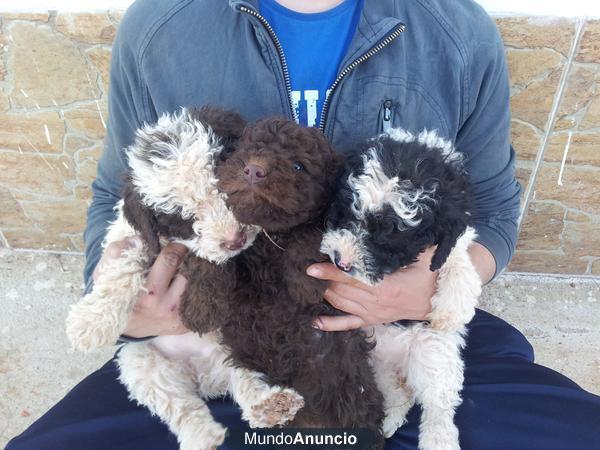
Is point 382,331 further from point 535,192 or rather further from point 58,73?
point 58,73

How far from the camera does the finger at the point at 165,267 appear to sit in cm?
179

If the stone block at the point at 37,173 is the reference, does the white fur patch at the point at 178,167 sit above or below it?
above

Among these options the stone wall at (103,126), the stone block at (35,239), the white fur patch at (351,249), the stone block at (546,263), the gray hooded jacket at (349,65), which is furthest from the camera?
the stone block at (35,239)

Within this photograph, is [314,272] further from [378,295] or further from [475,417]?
[475,417]

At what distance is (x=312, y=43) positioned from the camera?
1.94 meters

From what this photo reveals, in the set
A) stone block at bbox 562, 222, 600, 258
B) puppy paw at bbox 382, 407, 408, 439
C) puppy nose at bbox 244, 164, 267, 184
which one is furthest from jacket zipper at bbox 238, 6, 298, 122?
stone block at bbox 562, 222, 600, 258

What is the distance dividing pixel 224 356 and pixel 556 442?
50.8 inches

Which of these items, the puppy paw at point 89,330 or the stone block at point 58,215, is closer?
the puppy paw at point 89,330

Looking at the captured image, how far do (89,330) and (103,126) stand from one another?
157 cm

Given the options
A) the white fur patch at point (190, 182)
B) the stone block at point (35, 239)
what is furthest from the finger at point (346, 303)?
the stone block at point (35, 239)

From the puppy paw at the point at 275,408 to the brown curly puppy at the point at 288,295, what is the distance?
55 mm

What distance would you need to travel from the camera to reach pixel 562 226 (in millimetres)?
3156

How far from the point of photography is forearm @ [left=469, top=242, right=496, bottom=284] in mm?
2139

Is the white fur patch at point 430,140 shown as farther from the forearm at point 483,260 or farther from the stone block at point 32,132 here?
the stone block at point 32,132
